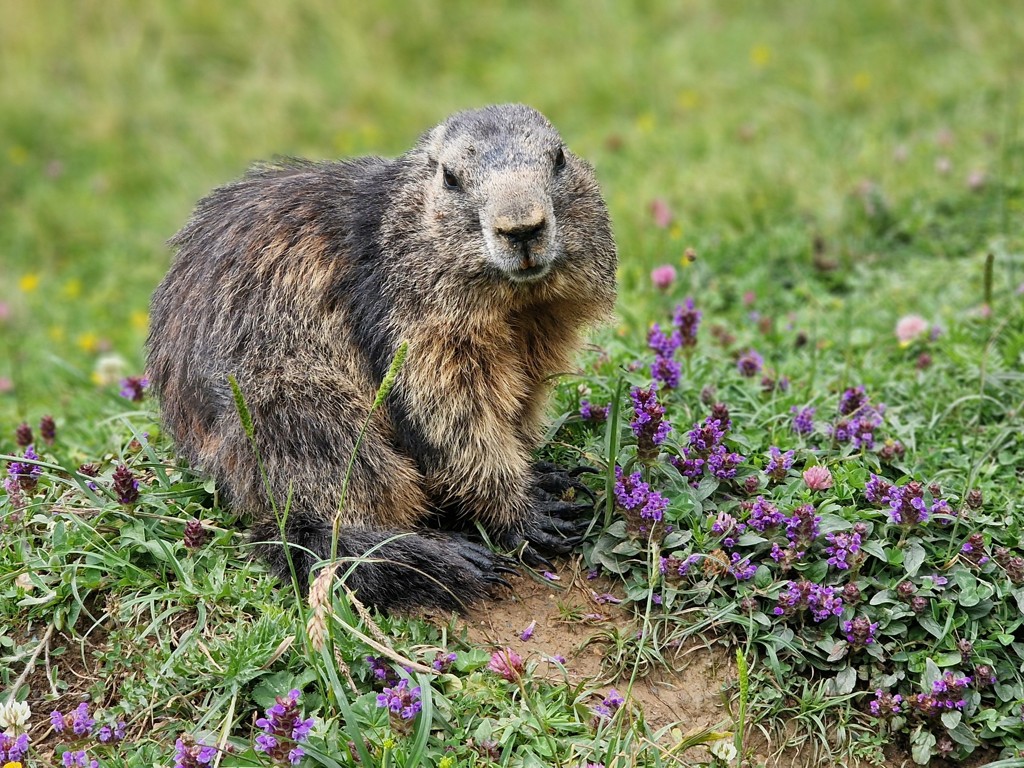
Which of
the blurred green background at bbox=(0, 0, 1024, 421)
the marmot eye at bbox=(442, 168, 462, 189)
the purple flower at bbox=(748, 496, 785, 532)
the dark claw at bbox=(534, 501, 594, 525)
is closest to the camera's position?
the purple flower at bbox=(748, 496, 785, 532)

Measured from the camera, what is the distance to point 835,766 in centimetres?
342

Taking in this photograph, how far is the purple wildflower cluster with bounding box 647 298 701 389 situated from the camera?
4473 millimetres

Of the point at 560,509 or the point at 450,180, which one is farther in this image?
the point at 560,509

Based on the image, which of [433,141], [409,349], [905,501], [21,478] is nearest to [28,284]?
[21,478]

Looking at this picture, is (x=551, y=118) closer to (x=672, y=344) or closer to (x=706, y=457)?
(x=672, y=344)

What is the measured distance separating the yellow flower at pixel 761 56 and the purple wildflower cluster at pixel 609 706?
679 cm

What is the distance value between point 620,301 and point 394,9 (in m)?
5.89

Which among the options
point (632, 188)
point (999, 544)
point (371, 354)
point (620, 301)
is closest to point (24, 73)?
point (632, 188)

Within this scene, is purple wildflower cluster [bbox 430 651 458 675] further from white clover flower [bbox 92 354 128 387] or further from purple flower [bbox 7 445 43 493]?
white clover flower [bbox 92 354 128 387]

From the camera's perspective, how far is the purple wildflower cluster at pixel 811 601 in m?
3.56

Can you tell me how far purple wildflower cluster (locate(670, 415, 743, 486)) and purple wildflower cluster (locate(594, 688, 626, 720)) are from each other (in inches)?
34.9

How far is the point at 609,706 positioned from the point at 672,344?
1711mm

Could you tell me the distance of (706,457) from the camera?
13.1ft

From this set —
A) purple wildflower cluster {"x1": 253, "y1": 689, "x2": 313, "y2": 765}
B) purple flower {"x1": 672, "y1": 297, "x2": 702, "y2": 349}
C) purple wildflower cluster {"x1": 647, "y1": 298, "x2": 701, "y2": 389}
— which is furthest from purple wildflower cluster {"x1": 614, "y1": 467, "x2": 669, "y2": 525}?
purple wildflower cluster {"x1": 253, "y1": 689, "x2": 313, "y2": 765}
